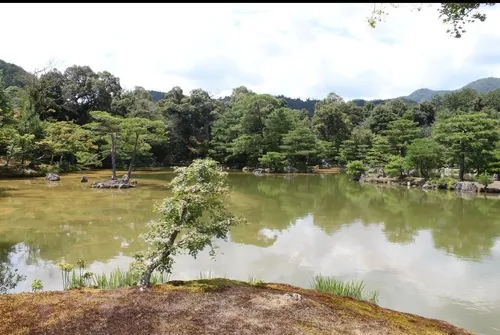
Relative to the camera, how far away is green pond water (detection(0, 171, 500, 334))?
742 centimetres

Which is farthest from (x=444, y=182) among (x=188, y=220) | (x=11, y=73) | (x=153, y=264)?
(x=11, y=73)

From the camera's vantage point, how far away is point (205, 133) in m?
39.2

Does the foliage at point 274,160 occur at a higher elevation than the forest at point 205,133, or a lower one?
lower

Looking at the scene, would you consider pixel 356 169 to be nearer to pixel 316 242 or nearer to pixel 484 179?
pixel 484 179

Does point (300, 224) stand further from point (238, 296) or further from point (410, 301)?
point (238, 296)

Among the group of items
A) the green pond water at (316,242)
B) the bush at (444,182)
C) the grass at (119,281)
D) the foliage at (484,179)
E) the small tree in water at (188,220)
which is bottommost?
the green pond water at (316,242)

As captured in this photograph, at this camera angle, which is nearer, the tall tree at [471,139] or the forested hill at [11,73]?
the tall tree at [471,139]

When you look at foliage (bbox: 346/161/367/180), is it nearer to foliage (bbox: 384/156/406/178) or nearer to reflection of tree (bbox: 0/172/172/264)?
foliage (bbox: 384/156/406/178)

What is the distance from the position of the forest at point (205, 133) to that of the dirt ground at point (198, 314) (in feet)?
52.9

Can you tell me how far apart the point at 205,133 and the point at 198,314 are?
3491 centimetres

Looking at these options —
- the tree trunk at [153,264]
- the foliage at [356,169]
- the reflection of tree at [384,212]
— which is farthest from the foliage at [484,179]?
the tree trunk at [153,264]

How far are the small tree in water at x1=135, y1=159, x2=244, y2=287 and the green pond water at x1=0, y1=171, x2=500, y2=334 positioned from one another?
1895 millimetres

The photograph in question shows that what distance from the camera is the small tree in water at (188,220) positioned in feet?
19.2

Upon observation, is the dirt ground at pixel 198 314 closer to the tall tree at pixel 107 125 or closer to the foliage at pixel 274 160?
the tall tree at pixel 107 125
